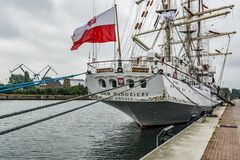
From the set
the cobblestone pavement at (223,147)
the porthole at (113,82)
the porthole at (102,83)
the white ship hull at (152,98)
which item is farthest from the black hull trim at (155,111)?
the cobblestone pavement at (223,147)

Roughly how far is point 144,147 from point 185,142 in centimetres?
570

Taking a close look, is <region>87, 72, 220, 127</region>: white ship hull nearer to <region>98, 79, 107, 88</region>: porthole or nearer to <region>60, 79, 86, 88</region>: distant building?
<region>98, 79, 107, 88</region>: porthole

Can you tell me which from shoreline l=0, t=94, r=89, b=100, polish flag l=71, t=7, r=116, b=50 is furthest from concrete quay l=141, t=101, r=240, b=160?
shoreline l=0, t=94, r=89, b=100

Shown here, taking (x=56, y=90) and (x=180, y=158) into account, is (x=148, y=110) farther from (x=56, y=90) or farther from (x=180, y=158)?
(x=56, y=90)

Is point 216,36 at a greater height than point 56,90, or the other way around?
point 216,36

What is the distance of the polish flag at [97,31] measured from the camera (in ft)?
53.6

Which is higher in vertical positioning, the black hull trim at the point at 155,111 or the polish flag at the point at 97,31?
the polish flag at the point at 97,31

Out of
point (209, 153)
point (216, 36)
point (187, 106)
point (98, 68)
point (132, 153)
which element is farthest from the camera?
point (216, 36)

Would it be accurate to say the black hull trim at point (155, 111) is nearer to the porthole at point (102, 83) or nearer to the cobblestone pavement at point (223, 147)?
the porthole at point (102, 83)

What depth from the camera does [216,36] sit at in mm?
53875

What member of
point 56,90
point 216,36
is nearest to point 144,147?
point 216,36

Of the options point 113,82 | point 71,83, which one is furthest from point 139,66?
point 71,83

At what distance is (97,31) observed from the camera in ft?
54.3

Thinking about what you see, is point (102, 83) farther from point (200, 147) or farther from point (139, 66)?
point (200, 147)
